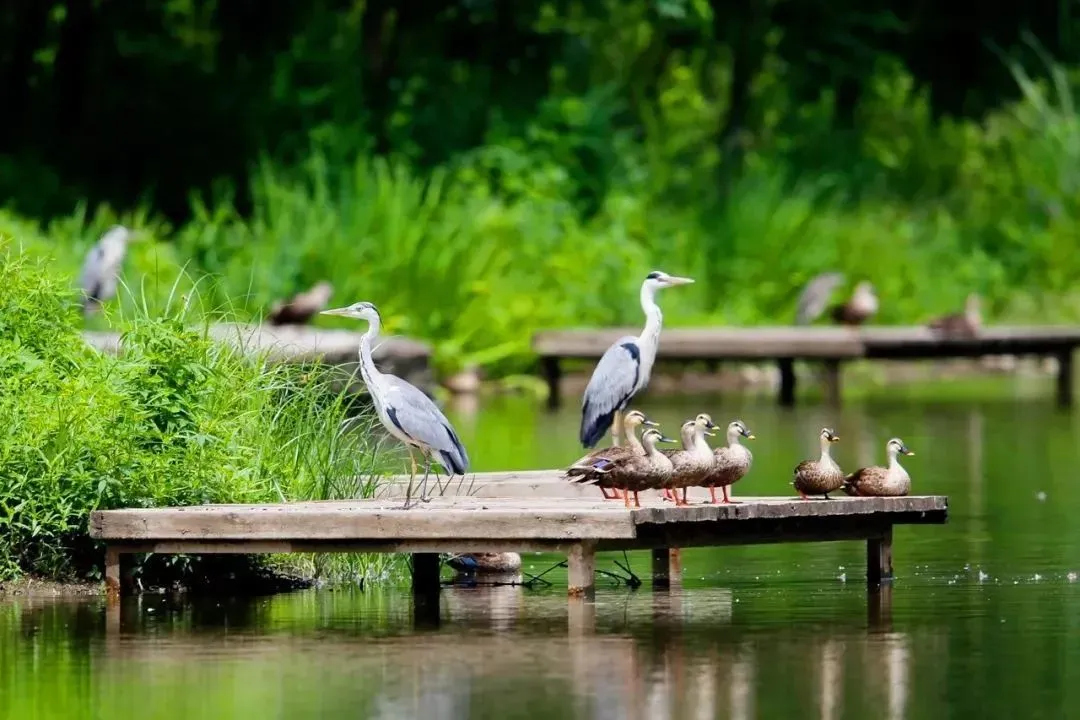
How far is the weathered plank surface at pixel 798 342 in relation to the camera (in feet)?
92.5

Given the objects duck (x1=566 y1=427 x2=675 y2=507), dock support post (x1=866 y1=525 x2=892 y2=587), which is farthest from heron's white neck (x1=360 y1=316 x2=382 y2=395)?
dock support post (x1=866 y1=525 x2=892 y2=587)

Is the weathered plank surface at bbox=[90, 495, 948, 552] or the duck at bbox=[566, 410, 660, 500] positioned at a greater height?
the duck at bbox=[566, 410, 660, 500]

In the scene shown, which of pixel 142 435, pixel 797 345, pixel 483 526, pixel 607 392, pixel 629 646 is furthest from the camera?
pixel 797 345

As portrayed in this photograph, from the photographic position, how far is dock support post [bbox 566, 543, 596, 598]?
11.7 meters

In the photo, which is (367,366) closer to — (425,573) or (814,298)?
(425,573)

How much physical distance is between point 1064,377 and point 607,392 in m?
15.0

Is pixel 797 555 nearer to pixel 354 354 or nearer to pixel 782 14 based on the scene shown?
pixel 354 354

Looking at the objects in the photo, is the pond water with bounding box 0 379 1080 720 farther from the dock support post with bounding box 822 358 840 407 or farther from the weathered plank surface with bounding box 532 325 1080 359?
the dock support post with bounding box 822 358 840 407

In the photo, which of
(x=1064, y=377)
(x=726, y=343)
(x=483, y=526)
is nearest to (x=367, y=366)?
(x=483, y=526)

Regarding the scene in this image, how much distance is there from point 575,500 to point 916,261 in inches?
843

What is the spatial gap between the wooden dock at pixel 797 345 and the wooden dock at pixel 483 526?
50.4ft

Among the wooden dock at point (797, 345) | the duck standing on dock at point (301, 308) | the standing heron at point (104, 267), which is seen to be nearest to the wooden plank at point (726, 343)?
the wooden dock at point (797, 345)

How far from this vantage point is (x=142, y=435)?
12.8 m

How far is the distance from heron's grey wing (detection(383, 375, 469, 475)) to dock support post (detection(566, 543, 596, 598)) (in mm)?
708
